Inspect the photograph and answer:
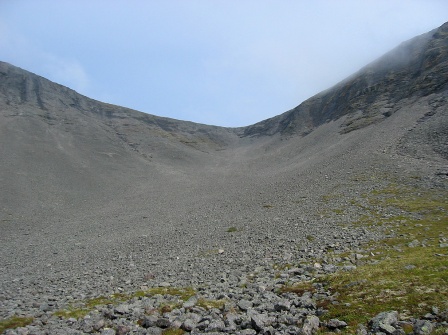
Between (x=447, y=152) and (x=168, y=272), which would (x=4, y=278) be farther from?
(x=447, y=152)

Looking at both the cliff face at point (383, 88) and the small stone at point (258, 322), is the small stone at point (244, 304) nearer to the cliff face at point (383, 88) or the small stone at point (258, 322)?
the small stone at point (258, 322)

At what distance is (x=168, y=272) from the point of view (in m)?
25.6

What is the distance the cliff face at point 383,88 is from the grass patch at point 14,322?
336 feet

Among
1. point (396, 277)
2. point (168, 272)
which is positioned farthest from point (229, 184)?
point (396, 277)

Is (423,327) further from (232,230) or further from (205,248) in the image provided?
(232,230)

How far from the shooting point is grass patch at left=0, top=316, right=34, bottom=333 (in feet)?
48.2

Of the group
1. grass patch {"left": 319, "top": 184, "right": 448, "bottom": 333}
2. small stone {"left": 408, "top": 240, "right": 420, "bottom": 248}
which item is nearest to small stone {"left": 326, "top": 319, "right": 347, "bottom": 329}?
grass patch {"left": 319, "top": 184, "right": 448, "bottom": 333}

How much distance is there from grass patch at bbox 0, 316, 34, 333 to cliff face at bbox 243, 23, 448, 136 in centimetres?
10248

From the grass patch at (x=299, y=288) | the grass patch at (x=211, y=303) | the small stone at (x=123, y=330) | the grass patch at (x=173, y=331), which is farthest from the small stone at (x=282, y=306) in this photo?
the small stone at (x=123, y=330)

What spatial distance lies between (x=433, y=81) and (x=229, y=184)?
2779 inches

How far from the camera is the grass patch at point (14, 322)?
Answer: 48.2 ft

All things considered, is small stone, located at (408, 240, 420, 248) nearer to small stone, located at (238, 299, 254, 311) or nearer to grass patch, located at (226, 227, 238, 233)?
small stone, located at (238, 299, 254, 311)

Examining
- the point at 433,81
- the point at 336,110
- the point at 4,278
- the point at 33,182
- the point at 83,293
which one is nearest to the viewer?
the point at 83,293

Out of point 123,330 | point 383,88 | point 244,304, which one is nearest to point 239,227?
point 244,304
